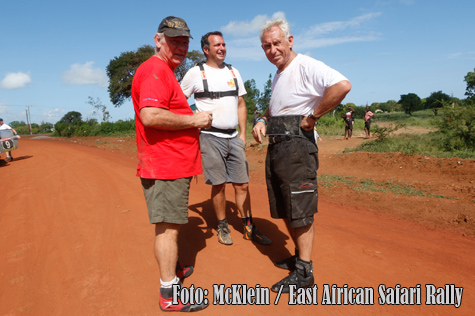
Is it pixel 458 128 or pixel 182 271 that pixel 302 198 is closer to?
pixel 182 271

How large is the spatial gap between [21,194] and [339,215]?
17.8 ft

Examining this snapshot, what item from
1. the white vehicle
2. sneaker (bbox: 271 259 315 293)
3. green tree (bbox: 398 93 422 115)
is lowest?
sneaker (bbox: 271 259 315 293)

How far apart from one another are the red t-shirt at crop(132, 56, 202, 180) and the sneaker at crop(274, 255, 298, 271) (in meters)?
1.28

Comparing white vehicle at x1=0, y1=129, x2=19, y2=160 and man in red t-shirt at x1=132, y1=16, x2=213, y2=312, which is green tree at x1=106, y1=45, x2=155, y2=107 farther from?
man in red t-shirt at x1=132, y1=16, x2=213, y2=312

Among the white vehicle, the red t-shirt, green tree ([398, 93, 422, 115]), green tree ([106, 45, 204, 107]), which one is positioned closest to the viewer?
the red t-shirt

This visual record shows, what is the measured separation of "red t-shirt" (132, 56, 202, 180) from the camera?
2.02m

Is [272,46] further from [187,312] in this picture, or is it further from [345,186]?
[345,186]

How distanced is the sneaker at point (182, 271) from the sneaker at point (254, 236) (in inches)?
34.2

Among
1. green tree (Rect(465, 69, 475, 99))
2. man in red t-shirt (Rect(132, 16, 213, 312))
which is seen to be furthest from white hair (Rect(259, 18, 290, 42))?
green tree (Rect(465, 69, 475, 99))

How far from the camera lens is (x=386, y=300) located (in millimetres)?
2234

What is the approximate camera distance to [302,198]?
233 centimetres

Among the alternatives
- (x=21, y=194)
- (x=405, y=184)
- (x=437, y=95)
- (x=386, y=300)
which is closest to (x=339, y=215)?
(x=386, y=300)

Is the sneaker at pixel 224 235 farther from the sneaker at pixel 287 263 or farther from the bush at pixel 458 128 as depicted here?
the bush at pixel 458 128

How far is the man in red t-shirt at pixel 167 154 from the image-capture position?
2.12 m
